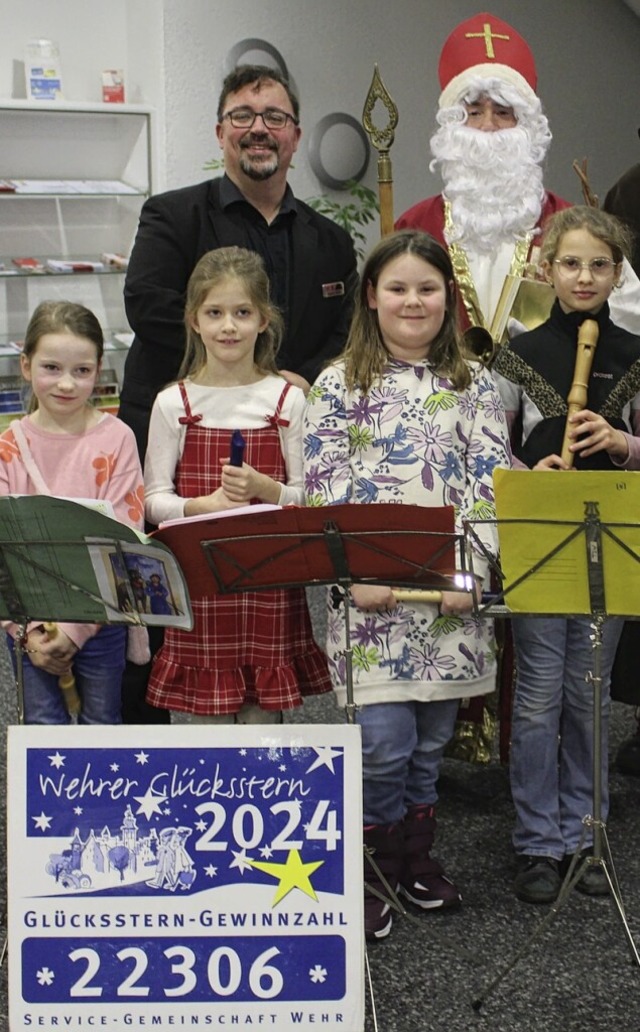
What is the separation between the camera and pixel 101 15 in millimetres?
5227

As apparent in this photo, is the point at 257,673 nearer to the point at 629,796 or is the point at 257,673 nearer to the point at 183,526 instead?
the point at 183,526

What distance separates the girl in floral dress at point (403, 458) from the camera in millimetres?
2316

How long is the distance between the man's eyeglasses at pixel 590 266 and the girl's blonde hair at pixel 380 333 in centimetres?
22

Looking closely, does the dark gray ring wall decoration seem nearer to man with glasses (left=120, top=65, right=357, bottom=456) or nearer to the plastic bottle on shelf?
the plastic bottle on shelf

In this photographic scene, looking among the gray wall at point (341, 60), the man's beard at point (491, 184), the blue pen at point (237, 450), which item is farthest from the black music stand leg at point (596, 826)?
the gray wall at point (341, 60)

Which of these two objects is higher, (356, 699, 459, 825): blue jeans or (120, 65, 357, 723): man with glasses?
(120, 65, 357, 723): man with glasses

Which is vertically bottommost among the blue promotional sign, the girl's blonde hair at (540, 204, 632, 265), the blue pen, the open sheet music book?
the blue promotional sign

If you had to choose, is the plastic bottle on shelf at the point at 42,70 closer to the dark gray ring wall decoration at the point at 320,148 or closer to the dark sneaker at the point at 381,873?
the dark gray ring wall decoration at the point at 320,148

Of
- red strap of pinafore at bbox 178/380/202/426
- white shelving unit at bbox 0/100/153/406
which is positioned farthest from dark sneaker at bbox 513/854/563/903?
white shelving unit at bbox 0/100/153/406

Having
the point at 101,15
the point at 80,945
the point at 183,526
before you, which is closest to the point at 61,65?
the point at 101,15

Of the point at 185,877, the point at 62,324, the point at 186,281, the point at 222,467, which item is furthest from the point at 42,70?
the point at 185,877

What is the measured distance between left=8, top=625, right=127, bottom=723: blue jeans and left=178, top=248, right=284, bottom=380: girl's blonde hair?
0.55m

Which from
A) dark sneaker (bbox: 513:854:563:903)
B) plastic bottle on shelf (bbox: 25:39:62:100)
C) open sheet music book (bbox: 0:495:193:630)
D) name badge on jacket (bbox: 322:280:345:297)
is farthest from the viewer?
plastic bottle on shelf (bbox: 25:39:62:100)

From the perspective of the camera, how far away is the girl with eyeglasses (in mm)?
2404
